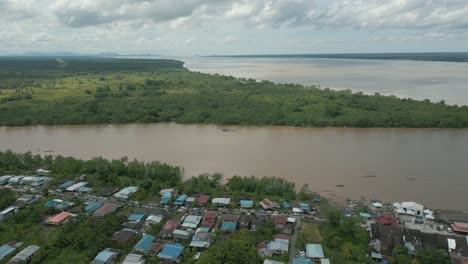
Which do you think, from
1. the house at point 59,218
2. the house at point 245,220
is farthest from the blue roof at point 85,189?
the house at point 245,220

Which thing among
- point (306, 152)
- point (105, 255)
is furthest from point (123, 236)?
point (306, 152)

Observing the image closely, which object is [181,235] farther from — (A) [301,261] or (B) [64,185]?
(B) [64,185]

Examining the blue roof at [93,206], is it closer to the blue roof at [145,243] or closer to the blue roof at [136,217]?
the blue roof at [136,217]

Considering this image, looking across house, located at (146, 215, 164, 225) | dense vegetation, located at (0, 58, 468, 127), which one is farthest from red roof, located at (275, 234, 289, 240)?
dense vegetation, located at (0, 58, 468, 127)

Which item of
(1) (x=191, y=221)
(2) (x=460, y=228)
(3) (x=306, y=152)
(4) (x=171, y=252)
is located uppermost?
(3) (x=306, y=152)

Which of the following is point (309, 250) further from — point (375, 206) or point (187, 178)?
point (187, 178)

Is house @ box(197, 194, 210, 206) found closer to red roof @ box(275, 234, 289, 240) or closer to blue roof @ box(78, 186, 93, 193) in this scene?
red roof @ box(275, 234, 289, 240)
